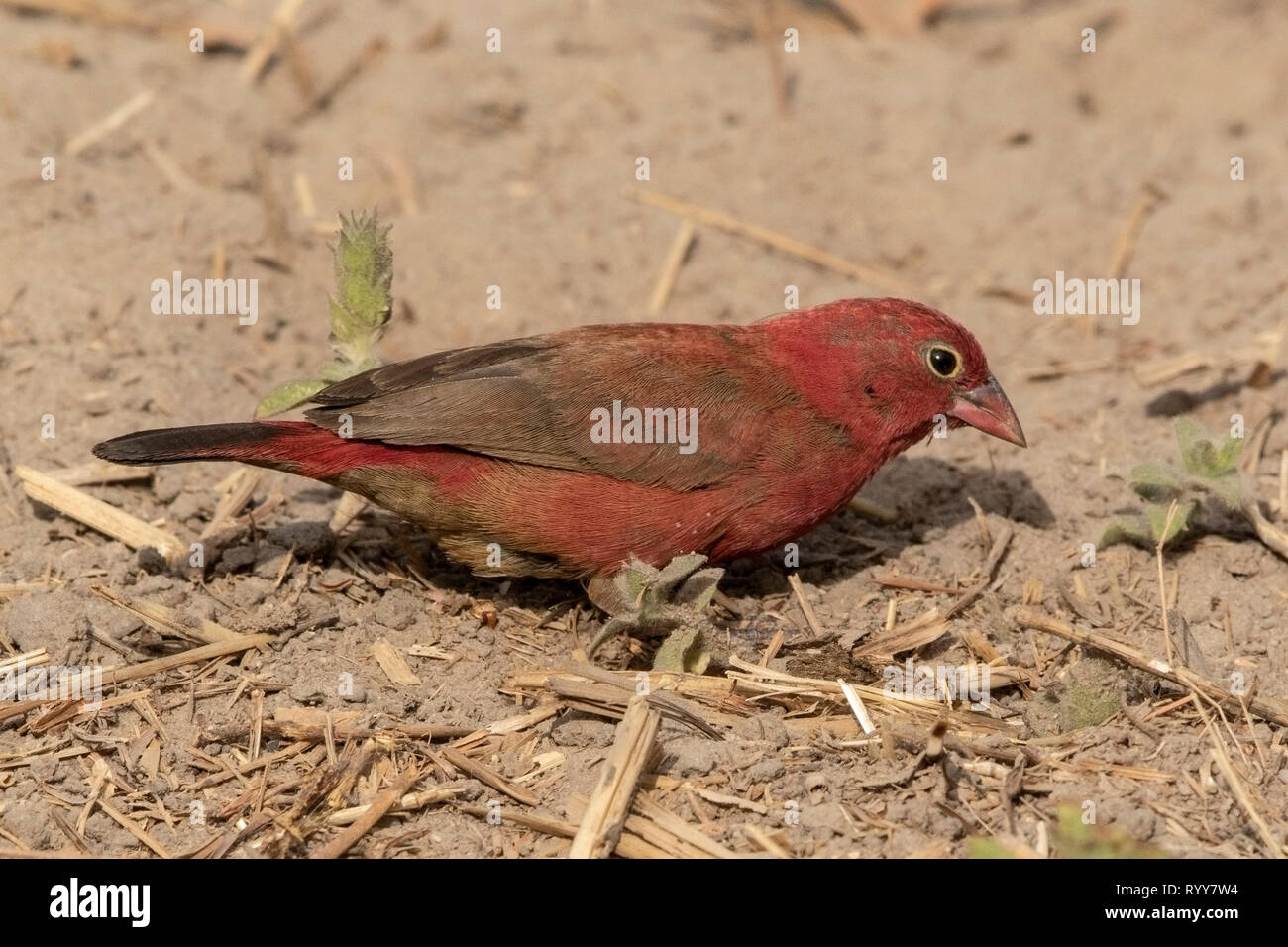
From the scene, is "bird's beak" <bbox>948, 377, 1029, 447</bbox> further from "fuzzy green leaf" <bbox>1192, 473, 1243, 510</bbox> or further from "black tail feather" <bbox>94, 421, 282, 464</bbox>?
"black tail feather" <bbox>94, 421, 282, 464</bbox>

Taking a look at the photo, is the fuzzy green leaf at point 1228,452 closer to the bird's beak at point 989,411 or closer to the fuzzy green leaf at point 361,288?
the bird's beak at point 989,411

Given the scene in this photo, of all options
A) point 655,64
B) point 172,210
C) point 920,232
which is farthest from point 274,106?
point 920,232

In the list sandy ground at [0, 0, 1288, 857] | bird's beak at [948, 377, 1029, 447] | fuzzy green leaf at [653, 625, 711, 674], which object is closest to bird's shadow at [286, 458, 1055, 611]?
sandy ground at [0, 0, 1288, 857]

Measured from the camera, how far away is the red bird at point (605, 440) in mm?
4723

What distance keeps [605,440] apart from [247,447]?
1156 mm

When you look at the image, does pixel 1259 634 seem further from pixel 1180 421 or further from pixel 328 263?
pixel 328 263

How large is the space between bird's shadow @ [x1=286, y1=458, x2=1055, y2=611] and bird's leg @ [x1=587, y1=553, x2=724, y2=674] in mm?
601

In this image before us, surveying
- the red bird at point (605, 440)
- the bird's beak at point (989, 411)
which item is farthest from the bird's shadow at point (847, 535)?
the bird's beak at point (989, 411)

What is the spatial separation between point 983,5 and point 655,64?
2491 mm

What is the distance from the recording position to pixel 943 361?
5.05 metres

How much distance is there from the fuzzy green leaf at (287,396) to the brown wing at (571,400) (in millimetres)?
278

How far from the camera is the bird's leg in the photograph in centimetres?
449

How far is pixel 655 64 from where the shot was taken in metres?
8.44

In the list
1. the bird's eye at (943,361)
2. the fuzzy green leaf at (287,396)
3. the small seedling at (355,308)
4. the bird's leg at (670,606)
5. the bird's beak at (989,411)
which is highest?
the small seedling at (355,308)
